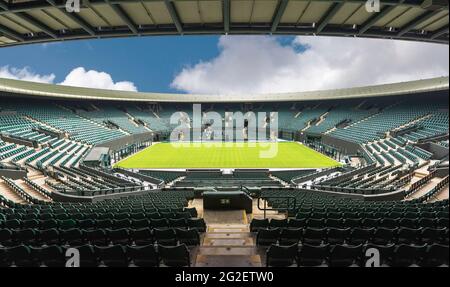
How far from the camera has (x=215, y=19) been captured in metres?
8.11

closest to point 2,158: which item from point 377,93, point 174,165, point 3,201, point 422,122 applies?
point 3,201

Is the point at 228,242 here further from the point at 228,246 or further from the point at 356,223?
the point at 356,223

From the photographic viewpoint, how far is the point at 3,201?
554 inches

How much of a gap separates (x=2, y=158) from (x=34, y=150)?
6.10m

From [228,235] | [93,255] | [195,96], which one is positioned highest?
[195,96]

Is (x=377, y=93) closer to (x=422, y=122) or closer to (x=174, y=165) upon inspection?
(x=422, y=122)

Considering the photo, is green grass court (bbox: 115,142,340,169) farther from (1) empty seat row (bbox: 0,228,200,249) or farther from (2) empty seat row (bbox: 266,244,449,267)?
(2) empty seat row (bbox: 266,244,449,267)

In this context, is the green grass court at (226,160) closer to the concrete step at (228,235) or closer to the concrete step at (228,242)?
the concrete step at (228,235)

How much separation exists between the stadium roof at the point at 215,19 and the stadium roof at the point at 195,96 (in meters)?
29.6

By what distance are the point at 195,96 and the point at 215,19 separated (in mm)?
69878

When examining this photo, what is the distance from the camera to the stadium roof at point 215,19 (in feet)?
23.1

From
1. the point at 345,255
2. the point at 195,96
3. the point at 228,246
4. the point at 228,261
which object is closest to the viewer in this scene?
the point at 345,255

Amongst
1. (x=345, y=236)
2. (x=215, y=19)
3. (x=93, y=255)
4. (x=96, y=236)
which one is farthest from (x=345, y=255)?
(x=215, y=19)

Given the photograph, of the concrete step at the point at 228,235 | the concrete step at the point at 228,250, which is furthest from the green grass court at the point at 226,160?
the concrete step at the point at 228,250
